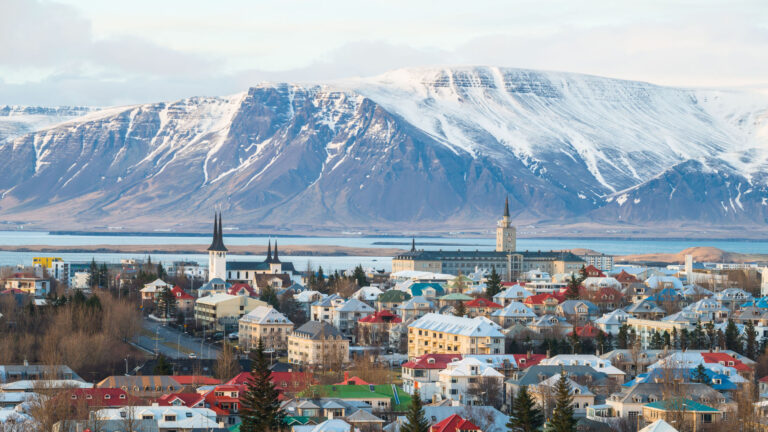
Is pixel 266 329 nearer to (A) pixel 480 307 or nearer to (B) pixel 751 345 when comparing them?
(A) pixel 480 307

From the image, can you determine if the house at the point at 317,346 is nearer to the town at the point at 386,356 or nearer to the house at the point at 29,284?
the town at the point at 386,356

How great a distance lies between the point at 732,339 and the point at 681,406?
2958 centimetres

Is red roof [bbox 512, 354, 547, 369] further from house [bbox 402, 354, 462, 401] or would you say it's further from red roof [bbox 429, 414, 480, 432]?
red roof [bbox 429, 414, 480, 432]

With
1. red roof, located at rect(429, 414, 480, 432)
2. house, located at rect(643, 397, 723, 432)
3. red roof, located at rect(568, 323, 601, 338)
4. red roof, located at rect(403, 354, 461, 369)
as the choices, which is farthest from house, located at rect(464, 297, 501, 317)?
red roof, located at rect(429, 414, 480, 432)

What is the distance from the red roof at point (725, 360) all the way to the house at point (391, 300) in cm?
4025

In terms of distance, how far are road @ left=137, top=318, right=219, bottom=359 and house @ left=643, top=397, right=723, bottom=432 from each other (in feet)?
104

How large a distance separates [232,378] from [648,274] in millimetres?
92270

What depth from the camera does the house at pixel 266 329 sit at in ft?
313

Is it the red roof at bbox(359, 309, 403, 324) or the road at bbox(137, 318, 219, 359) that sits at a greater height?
the red roof at bbox(359, 309, 403, 324)

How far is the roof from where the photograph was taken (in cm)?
8806

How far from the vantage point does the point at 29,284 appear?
136 meters

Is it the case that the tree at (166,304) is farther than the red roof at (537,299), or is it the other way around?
the tree at (166,304)

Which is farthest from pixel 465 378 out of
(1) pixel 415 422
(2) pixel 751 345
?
(1) pixel 415 422

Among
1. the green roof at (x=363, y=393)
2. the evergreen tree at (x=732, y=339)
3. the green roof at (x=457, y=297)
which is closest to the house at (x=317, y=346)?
the green roof at (x=363, y=393)
